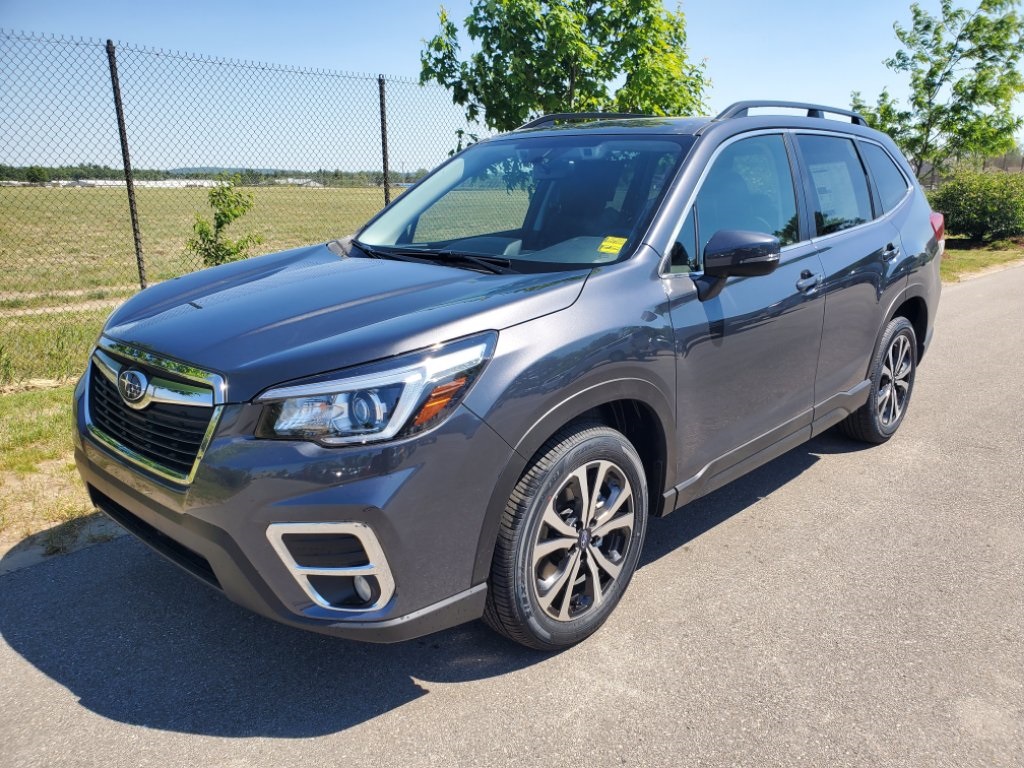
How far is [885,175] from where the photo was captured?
4.85m

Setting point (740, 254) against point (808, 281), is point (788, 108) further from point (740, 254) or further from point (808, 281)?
point (740, 254)

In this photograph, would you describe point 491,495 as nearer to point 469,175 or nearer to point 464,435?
point 464,435

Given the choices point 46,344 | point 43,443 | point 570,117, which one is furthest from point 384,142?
point 43,443

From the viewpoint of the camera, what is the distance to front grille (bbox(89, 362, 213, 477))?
2.45 metres

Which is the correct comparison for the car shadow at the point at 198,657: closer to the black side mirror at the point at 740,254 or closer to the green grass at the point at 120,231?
the black side mirror at the point at 740,254

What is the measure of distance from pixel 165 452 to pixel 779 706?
215 centimetres

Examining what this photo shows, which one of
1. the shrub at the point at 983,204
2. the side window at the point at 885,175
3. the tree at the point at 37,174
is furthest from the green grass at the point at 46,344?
the shrub at the point at 983,204

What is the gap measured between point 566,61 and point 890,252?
445 centimetres

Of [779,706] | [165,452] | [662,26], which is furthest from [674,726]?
[662,26]

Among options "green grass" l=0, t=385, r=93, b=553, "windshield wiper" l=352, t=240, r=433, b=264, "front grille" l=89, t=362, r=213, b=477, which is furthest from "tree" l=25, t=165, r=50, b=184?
"front grille" l=89, t=362, r=213, b=477

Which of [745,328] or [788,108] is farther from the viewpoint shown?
[788,108]

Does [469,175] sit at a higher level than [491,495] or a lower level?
higher

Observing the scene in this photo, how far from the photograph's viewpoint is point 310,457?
228 centimetres

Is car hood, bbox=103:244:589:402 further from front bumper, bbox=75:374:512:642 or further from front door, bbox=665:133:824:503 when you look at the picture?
front door, bbox=665:133:824:503
